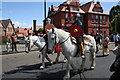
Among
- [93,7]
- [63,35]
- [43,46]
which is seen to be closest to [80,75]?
[63,35]

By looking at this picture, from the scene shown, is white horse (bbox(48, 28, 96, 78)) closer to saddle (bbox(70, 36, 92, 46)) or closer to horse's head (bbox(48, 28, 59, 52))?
horse's head (bbox(48, 28, 59, 52))

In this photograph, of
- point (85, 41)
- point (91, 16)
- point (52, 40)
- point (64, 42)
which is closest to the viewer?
point (52, 40)

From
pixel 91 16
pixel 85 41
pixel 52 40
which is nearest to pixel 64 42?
pixel 52 40

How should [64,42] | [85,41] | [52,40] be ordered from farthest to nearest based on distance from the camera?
[85,41], [64,42], [52,40]

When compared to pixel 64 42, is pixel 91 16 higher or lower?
higher

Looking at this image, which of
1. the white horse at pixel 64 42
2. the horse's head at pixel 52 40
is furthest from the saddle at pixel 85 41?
the horse's head at pixel 52 40

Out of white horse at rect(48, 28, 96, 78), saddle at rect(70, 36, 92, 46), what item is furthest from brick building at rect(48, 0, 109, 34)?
white horse at rect(48, 28, 96, 78)

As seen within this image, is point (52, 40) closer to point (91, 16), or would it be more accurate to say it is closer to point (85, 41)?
point (85, 41)

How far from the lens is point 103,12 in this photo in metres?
44.5

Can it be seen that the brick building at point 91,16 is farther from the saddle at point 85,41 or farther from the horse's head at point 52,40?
the horse's head at point 52,40

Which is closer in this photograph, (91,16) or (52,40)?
(52,40)

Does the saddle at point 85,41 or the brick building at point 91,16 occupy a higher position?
the brick building at point 91,16

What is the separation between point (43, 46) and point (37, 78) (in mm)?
1990

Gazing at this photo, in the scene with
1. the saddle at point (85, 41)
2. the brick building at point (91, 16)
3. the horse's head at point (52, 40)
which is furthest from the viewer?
the brick building at point (91, 16)
